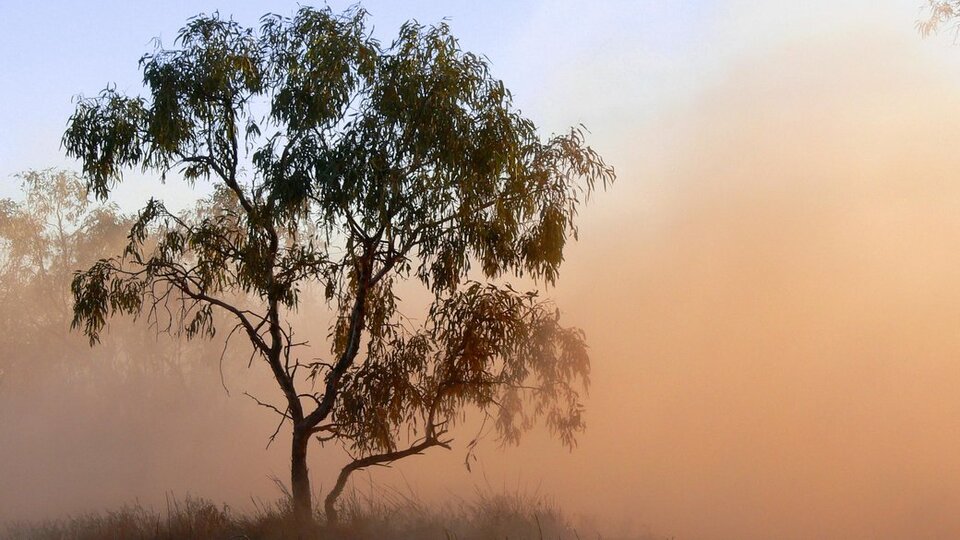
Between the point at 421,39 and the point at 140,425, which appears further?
the point at 140,425

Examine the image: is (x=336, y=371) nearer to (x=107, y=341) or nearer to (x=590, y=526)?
(x=590, y=526)

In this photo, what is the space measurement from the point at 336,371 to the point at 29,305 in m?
42.9

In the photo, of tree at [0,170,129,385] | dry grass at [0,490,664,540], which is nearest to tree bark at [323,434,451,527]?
dry grass at [0,490,664,540]

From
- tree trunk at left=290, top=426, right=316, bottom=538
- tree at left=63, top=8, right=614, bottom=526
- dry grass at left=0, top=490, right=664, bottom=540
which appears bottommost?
dry grass at left=0, top=490, right=664, bottom=540

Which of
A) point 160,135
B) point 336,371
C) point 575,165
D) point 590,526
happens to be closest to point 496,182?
point 575,165

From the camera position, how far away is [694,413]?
30.9m

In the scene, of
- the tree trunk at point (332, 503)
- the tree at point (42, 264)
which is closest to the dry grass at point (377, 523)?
the tree trunk at point (332, 503)

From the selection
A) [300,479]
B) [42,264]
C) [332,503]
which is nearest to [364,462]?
[332,503]

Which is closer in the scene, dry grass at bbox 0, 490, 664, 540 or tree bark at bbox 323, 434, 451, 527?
dry grass at bbox 0, 490, 664, 540

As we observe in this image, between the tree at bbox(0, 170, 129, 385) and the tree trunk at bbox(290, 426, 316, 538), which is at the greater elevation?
the tree at bbox(0, 170, 129, 385)

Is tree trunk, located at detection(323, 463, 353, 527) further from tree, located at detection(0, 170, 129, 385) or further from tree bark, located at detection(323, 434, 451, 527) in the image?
tree, located at detection(0, 170, 129, 385)

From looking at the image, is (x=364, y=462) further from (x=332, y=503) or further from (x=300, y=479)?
(x=300, y=479)

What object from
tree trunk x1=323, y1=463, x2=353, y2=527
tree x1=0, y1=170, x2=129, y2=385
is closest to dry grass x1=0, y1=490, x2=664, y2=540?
tree trunk x1=323, y1=463, x2=353, y2=527

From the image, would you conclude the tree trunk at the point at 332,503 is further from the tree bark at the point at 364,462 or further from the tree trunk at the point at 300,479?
the tree trunk at the point at 300,479
